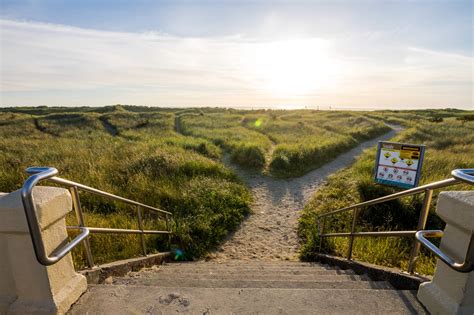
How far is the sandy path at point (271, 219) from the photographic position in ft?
20.8

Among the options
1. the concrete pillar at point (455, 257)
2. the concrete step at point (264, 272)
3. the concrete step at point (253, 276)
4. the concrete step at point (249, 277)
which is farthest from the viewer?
the concrete step at point (264, 272)

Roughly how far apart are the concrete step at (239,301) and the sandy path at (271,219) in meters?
3.62

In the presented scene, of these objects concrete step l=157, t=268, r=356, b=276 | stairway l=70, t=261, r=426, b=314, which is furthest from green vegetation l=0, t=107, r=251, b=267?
stairway l=70, t=261, r=426, b=314

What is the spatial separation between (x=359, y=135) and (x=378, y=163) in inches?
608

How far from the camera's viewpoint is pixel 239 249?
21.1ft

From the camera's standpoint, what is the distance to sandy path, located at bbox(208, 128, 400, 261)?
20.8 ft

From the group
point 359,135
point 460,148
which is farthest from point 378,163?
point 359,135

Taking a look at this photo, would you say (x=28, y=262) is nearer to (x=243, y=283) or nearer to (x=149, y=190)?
(x=243, y=283)

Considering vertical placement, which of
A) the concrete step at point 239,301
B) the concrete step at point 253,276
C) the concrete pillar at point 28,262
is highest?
the concrete pillar at point 28,262

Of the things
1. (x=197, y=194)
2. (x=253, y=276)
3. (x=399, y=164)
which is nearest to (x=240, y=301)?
(x=253, y=276)

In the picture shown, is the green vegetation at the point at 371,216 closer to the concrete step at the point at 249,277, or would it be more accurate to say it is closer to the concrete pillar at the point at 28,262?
the concrete step at the point at 249,277

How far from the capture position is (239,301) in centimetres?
239

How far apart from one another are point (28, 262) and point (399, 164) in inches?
353

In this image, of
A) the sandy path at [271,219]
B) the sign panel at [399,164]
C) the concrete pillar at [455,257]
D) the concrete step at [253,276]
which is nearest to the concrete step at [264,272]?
the concrete step at [253,276]
